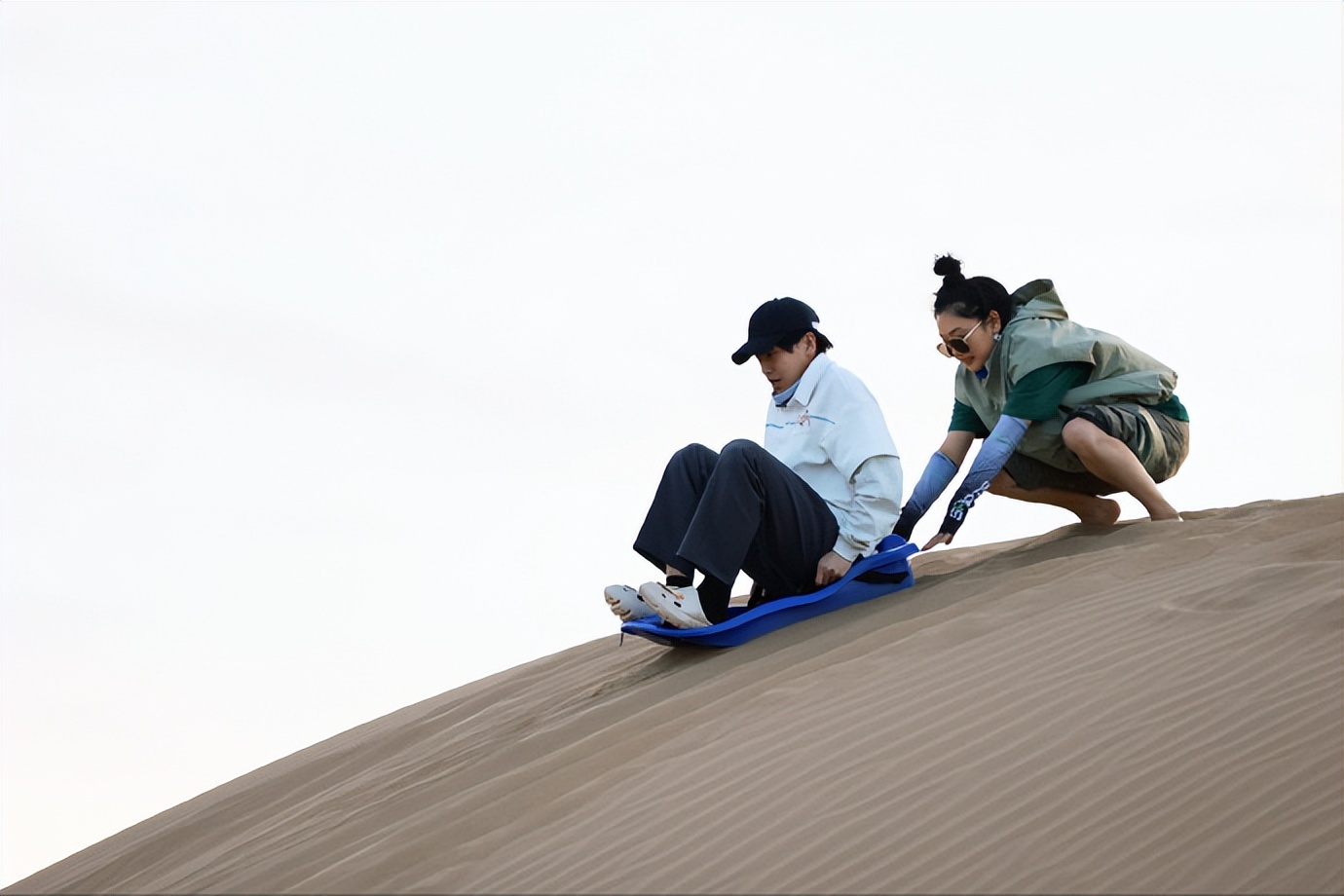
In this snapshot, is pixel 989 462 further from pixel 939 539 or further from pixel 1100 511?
pixel 1100 511

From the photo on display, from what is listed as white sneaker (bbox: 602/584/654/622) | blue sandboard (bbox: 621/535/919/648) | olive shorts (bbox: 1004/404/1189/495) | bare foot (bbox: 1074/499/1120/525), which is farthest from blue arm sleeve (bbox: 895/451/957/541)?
white sneaker (bbox: 602/584/654/622)

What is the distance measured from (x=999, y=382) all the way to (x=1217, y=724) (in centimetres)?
269

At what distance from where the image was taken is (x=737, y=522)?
5812 mm

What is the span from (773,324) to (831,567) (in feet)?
3.51

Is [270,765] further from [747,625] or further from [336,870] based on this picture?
[336,870]

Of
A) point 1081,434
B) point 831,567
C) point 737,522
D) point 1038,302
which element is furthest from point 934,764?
point 1038,302

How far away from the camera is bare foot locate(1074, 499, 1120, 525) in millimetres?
7305

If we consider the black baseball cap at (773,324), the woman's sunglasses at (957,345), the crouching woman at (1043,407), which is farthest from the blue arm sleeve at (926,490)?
the black baseball cap at (773,324)

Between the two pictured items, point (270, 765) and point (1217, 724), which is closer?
point (1217, 724)

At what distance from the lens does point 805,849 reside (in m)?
4.12

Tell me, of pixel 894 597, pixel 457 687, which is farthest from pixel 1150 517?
pixel 457 687

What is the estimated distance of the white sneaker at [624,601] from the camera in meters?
6.16

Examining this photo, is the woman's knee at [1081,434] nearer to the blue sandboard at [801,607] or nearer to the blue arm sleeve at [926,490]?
the blue arm sleeve at [926,490]

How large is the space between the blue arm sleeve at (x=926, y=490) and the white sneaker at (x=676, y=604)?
47.5 inches
